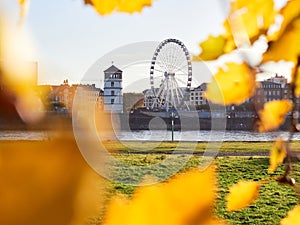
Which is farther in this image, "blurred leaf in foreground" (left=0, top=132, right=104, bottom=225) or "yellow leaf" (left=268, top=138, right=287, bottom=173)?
"yellow leaf" (left=268, top=138, right=287, bottom=173)

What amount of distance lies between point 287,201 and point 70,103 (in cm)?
230

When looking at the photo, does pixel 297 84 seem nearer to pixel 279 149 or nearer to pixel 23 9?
pixel 279 149

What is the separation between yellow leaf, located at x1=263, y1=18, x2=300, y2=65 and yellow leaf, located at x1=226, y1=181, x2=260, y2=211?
2.4 inches

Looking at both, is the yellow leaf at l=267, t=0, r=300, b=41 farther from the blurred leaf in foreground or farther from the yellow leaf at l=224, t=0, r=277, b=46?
the blurred leaf in foreground

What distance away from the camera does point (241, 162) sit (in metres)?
2.96

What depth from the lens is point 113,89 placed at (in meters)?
0.22

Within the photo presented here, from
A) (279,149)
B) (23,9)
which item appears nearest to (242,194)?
(279,149)

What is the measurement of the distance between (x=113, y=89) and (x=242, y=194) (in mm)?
80

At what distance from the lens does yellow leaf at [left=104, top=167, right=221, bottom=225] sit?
0.15m

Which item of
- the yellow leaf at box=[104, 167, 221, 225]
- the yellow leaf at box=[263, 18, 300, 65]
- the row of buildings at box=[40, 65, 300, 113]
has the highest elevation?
the yellow leaf at box=[263, 18, 300, 65]

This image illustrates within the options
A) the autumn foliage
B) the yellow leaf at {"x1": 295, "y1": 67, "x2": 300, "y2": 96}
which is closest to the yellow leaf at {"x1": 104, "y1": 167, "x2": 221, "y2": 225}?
the autumn foliage

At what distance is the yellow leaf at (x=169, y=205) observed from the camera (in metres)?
0.15

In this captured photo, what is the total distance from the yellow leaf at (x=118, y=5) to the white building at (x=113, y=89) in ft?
0.08

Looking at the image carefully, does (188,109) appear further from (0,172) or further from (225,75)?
(0,172)
